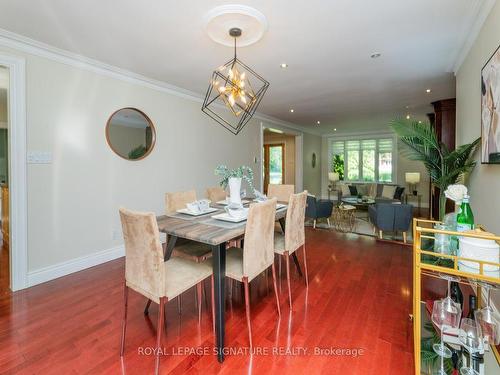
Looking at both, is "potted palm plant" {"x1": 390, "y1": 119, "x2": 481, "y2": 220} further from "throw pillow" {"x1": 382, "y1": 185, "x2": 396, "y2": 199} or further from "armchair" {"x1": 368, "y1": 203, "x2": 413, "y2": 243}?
"throw pillow" {"x1": 382, "y1": 185, "x2": 396, "y2": 199}

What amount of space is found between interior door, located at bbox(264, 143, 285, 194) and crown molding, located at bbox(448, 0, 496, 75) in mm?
5716

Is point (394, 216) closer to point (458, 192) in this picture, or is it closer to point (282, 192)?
point (282, 192)

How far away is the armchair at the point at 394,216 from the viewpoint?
389cm

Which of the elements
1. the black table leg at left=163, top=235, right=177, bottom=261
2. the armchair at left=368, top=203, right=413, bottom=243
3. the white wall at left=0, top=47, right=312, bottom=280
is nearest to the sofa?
the armchair at left=368, top=203, right=413, bottom=243

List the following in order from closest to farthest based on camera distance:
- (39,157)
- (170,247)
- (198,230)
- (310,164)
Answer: (198,230) < (170,247) < (39,157) < (310,164)

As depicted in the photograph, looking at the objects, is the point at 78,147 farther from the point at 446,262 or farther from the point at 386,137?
the point at 386,137

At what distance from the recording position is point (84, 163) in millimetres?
2801

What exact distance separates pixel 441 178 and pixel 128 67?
3571 millimetres

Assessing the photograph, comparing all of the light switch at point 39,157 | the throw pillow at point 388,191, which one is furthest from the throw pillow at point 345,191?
the light switch at point 39,157

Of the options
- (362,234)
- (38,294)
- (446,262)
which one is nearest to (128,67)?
(38,294)

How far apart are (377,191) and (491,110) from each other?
5977 millimetres

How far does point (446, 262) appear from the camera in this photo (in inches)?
54.4

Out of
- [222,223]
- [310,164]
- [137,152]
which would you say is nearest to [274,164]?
[310,164]

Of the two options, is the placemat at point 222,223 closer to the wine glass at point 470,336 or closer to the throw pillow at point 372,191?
the wine glass at point 470,336
